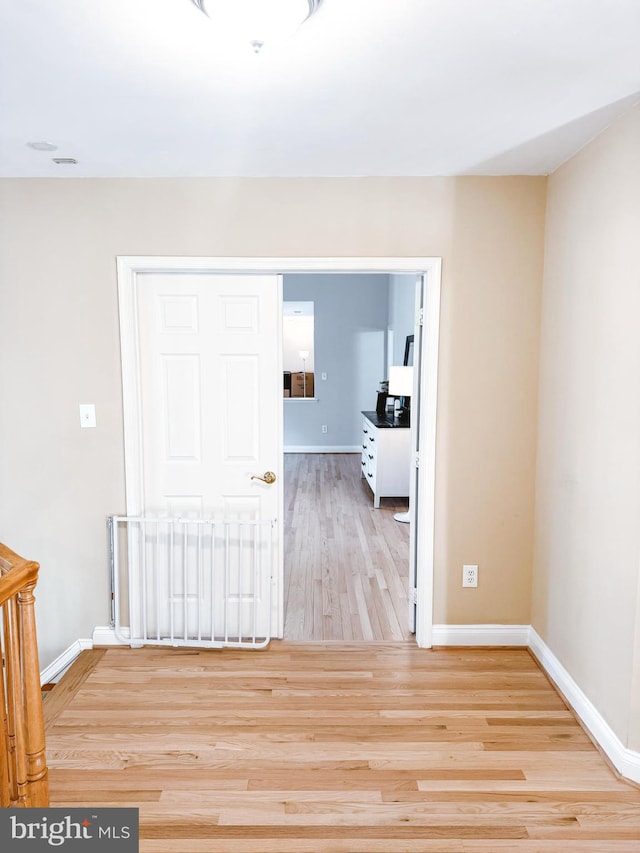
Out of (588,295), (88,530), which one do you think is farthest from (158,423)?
(588,295)

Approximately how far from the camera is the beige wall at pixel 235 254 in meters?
2.88

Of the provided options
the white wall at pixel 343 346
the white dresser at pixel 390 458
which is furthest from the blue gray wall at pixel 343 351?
the white dresser at pixel 390 458

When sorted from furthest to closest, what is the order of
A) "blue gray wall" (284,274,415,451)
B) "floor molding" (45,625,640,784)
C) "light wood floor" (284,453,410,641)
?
"blue gray wall" (284,274,415,451), "light wood floor" (284,453,410,641), "floor molding" (45,625,640,784)

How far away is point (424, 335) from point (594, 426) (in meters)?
0.97

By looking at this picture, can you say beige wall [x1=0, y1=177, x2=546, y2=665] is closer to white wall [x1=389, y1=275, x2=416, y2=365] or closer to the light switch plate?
the light switch plate

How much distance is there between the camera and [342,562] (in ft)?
14.7

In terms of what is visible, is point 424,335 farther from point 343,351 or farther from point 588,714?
point 343,351

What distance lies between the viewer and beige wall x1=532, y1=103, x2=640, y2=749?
6.98ft

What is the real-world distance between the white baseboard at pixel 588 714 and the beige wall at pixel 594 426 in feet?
0.12

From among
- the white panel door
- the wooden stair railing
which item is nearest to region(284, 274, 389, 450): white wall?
the white panel door

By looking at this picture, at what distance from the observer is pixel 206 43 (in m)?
1.65

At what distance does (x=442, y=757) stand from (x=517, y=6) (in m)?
2.46

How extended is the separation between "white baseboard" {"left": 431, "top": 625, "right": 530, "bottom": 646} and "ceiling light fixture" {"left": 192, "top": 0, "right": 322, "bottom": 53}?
273cm

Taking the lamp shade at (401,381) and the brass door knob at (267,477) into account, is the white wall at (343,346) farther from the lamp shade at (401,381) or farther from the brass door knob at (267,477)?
the brass door knob at (267,477)
